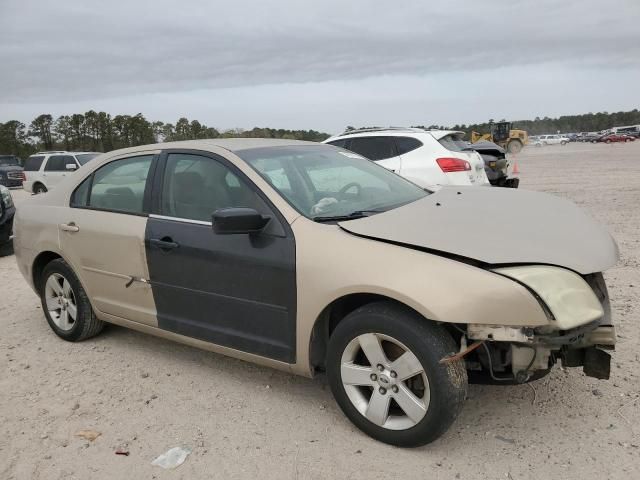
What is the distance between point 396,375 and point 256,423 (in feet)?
3.13

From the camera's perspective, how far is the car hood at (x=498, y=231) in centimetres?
268

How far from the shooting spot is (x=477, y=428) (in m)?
3.03

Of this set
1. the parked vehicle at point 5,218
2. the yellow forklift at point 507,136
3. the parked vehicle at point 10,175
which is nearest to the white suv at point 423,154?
the parked vehicle at point 5,218

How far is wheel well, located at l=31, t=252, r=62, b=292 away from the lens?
4.60 m

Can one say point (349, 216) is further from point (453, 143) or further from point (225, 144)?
point (453, 143)

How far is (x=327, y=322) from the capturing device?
311cm

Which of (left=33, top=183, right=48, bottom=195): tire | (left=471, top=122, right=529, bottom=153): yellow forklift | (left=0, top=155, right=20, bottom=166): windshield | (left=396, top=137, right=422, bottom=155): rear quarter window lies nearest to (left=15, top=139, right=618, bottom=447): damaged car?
(left=396, top=137, right=422, bottom=155): rear quarter window

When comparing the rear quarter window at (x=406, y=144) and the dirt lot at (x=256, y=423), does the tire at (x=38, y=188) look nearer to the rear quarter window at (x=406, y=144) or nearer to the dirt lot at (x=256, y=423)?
the rear quarter window at (x=406, y=144)

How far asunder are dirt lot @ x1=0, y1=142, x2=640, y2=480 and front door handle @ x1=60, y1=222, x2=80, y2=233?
0.99 m

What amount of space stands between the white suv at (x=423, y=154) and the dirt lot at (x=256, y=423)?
374 cm

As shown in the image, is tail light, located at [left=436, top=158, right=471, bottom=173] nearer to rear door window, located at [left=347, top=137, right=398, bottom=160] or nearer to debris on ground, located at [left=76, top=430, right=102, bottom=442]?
rear door window, located at [left=347, top=137, right=398, bottom=160]

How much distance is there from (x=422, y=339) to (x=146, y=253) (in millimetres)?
2057

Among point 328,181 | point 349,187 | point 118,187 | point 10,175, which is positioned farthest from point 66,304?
point 10,175

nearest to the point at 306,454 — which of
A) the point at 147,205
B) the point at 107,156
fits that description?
the point at 147,205
